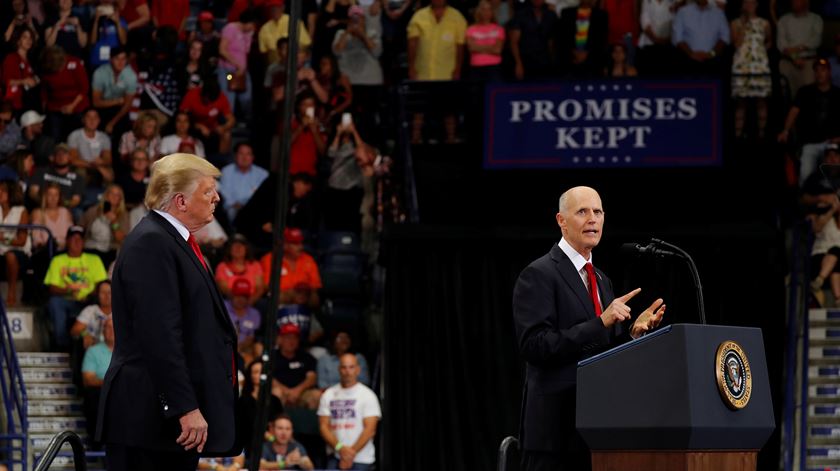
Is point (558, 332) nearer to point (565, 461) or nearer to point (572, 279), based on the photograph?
point (572, 279)

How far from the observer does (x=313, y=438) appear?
12203 mm

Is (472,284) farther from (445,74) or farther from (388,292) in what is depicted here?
(445,74)

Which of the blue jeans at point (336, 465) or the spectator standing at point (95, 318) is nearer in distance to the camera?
the blue jeans at point (336, 465)

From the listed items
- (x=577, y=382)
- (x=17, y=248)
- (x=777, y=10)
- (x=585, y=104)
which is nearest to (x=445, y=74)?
(x=585, y=104)

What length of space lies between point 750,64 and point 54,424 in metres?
7.11

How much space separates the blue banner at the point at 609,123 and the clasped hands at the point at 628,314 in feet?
22.6

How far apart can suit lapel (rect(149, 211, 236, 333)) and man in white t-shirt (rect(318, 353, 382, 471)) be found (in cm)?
727

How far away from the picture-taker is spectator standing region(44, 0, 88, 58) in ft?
49.8

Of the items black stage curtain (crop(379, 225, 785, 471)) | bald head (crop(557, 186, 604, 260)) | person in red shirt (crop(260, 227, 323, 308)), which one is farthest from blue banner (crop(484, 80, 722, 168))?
bald head (crop(557, 186, 604, 260))

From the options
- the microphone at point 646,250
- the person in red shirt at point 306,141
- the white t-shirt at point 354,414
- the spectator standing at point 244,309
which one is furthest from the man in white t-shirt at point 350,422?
the microphone at point 646,250

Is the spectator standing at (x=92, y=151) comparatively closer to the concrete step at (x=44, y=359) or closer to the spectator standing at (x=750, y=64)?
the concrete step at (x=44, y=359)

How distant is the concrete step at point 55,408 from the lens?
1312 centimetres

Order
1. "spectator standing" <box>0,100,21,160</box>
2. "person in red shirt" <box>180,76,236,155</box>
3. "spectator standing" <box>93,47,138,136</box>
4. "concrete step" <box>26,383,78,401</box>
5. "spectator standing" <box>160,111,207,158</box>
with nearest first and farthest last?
"concrete step" <box>26,383,78,401</box> → "spectator standing" <box>160,111,207,158</box> → "spectator standing" <box>0,100,21,160</box> → "person in red shirt" <box>180,76,236,155</box> → "spectator standing" <box>93,47,138,136</box>

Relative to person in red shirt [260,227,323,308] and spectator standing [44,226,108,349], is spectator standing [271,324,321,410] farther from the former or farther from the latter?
spectator standing [44,226,108,349]
